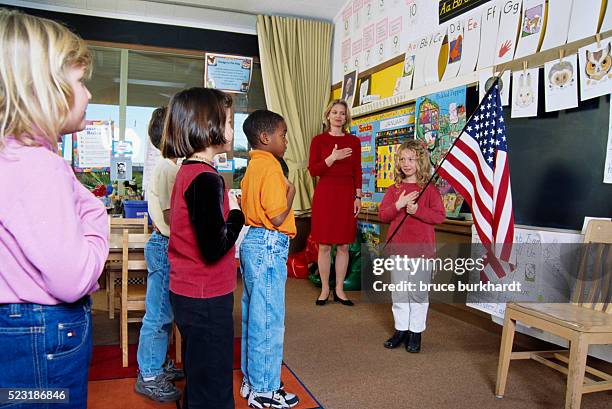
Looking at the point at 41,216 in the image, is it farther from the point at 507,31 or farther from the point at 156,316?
the point at 507,31

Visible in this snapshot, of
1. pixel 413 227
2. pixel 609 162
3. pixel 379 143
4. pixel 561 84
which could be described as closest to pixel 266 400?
pixel 413 227

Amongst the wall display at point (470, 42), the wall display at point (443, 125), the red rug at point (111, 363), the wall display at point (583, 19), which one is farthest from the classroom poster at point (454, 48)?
the red rug at point (111, 363)

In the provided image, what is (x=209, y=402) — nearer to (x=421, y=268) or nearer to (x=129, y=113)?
(x=421, y=268)

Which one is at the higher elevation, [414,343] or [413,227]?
[413,227]

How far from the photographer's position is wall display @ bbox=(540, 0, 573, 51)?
2693mm

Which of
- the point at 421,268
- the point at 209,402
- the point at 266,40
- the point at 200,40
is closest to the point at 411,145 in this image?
the point at 421,268

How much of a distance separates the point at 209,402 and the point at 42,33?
1.16m

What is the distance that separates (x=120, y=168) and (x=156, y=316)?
3462 millimetres

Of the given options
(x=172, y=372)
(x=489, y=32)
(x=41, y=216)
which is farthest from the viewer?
(x=489, y=32)

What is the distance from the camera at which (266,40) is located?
5.45 metres

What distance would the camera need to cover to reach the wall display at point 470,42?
133 inches

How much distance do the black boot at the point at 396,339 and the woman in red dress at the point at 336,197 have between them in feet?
3.35

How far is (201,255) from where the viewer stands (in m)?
1.52

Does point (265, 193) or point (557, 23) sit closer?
point (265, 193)
